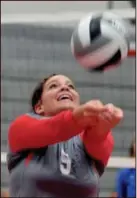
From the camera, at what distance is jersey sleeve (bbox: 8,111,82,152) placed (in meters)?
2.07

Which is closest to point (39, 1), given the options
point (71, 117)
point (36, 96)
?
point (36, 96)

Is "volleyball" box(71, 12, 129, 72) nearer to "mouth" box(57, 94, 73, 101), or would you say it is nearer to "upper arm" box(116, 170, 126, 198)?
"mouth" box(57, 94, 73, 101)

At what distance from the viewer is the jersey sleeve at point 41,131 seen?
207cm

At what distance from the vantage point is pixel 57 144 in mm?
2279

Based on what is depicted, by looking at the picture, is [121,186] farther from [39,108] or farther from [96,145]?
[96,145]

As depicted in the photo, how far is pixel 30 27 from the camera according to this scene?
20.0 ft

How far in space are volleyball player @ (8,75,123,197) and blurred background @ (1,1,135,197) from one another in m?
3.58

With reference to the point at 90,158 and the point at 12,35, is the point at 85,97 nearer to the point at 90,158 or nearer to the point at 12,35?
the point at 12,35

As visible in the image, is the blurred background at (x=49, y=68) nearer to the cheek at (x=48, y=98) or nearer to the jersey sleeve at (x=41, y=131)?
the cheek at (x=48, y=98)

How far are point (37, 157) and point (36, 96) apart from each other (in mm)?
326

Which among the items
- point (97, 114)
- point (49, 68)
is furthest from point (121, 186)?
point (97, 114)

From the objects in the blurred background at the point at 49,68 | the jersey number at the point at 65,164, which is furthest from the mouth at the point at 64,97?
the blurred background at the point at 49,68

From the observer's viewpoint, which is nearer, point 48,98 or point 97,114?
point 97,114

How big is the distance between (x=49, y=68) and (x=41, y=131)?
3991 mm
